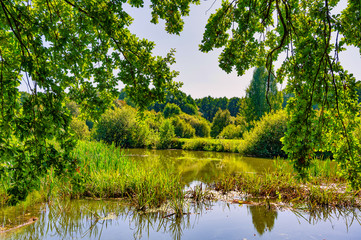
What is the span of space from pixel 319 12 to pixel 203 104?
6133cm

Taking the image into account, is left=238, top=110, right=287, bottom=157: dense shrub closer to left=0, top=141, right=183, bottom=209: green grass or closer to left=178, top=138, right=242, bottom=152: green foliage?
left=178, top=138, right=242, bottom=152: green foliage

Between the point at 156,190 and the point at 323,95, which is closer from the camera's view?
the point at 323,95

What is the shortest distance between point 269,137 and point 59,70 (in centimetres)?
1565

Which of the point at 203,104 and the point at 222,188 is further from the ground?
the point at 203,104

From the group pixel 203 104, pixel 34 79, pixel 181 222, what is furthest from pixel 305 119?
pixel 203 104

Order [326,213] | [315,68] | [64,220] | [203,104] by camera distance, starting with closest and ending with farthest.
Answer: [315,68] < [64,220] < [326,213] < [203,104]

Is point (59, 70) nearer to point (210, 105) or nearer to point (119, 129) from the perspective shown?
point (119, 129)

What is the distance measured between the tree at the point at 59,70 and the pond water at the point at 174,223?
1.69m

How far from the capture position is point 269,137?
16.6 m

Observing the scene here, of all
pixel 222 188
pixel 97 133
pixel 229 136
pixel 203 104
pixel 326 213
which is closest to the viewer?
pixel 326 213

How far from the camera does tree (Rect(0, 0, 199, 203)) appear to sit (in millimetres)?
2338

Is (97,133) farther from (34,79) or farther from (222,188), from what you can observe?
(34,79)

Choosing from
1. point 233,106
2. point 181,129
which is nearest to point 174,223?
point 181,129

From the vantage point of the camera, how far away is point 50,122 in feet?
7.70
